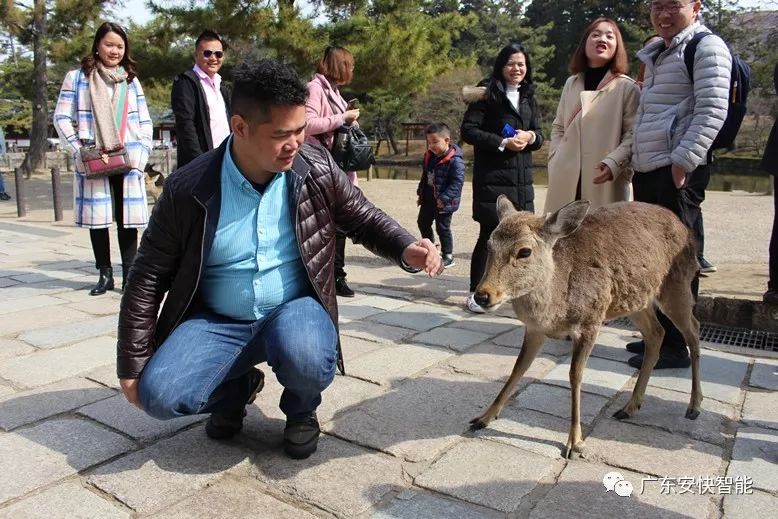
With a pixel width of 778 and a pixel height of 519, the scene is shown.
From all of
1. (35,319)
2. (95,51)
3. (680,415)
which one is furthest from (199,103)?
(680,415)

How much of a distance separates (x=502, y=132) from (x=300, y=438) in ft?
9.48

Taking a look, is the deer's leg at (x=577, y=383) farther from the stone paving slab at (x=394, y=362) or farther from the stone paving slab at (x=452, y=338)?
the stone paving slab at (x=452, y=338)

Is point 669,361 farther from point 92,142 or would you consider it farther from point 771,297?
point 92,142

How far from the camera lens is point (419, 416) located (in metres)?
3.04

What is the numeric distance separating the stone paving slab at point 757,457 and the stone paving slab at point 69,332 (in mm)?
3560

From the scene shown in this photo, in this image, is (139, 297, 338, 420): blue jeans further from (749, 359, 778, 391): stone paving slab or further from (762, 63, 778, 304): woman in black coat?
(762, 63, 778, 304): woman in black coat

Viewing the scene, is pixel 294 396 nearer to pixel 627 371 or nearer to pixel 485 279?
pixel 485 279

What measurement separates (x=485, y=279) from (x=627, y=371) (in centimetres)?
149

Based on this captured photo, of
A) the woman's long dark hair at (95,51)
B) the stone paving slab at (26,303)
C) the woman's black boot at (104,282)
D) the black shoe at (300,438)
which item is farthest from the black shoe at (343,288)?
the black shoe at (300,438)

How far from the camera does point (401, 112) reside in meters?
31.6

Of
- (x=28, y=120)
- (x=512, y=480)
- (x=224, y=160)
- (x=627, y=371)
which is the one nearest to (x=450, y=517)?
(x=512, y=480)

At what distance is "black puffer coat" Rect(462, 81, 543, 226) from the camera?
4.72 metres

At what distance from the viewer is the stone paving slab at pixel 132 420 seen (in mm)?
2812

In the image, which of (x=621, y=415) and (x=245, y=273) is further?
(x=621, y=415)
